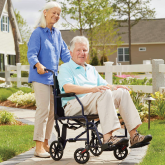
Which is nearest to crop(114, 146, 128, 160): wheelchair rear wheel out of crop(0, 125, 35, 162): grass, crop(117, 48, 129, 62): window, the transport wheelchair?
the transport wheelchair

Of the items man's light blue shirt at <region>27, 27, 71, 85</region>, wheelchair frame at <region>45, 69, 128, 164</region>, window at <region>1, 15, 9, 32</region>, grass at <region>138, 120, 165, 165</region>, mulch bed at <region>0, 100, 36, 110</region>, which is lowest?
mulch bed at <region>0, 100, 36, 110</region>

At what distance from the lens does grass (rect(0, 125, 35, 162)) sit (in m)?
4.60

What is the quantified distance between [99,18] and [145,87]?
39.4ft

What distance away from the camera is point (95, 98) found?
3852 mm

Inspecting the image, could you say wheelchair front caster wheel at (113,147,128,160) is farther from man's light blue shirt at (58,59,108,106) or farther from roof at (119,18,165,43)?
roof at (119,18,165,43)

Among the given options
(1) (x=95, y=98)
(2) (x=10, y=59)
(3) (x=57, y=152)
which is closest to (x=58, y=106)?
(3) (x=57, y=152)

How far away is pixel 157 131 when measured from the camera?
18.9 feet

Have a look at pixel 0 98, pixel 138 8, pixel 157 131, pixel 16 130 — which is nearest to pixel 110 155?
→ pixel 157 131

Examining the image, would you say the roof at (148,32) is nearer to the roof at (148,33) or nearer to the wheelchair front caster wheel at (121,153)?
the roof at (148,33)

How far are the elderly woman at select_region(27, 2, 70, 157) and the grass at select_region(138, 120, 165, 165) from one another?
1343 millimetres

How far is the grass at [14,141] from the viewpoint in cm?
460

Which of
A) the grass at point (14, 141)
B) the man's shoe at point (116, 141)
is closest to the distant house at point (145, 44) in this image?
the grass at point (14, 141)

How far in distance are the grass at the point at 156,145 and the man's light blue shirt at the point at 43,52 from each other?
1.63 metres

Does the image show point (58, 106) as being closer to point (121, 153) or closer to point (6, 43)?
point (121, 153)
